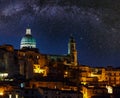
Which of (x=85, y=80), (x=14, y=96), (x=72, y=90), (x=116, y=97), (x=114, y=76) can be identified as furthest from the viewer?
(x=114, y=76)

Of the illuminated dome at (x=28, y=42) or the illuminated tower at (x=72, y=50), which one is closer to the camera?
the illuminated tower at (x=72, y=50)

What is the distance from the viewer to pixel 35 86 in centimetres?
5638

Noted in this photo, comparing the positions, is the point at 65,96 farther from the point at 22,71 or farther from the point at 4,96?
the point at 22,71

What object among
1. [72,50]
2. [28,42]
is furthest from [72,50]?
[28,42]

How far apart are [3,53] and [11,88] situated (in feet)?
39.6

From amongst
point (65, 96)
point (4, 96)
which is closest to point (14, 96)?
point (4, 96)

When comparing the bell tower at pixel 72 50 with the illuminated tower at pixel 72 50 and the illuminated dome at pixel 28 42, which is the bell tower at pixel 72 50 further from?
the illuminated dome at pixel 28 42

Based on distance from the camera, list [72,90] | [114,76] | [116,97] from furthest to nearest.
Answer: [114,76]
[116,97]
[72,90]

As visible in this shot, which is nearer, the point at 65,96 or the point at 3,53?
the point at 65,96

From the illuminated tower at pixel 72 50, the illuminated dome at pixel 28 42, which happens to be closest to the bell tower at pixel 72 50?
the illuminated tower at pixel 72 50

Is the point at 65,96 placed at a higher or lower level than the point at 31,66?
lower

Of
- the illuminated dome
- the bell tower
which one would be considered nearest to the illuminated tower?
the bell tower

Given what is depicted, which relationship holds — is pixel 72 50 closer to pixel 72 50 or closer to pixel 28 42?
pixel 72 50

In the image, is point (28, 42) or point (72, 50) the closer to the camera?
point (72, 50)
